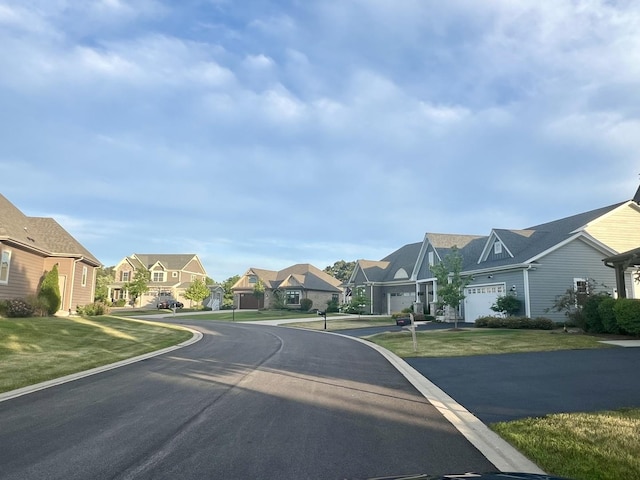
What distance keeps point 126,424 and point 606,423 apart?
6.47m

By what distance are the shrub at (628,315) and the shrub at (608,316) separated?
1.48 feet

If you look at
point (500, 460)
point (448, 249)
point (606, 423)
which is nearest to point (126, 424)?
point (500, 460)

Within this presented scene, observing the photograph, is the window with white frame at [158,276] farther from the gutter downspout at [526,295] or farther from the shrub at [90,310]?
the gutter downspout at [526,295]

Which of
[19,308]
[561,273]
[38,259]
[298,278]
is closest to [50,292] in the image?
[38,259]

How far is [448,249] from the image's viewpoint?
3919 centimetres

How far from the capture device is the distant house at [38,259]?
22734 mm

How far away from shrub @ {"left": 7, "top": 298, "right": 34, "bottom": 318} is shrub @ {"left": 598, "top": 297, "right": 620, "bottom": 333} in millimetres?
26031

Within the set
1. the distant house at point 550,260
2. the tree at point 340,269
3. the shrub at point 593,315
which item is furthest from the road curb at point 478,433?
the tree at point 340,269

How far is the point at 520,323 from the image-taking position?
25406 mm

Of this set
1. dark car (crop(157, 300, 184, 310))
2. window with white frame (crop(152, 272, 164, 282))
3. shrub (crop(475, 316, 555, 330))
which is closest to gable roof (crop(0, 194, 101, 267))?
shrub (crop(475, 316, 555, 330))

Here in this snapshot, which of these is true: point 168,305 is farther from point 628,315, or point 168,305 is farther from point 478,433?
point 478,433

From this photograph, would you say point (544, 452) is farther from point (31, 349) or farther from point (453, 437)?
point (31, 349)

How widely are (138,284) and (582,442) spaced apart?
6304cm

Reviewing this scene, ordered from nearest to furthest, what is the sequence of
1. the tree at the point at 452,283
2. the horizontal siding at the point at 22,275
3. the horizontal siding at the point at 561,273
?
the horizontal siding at the point at 22,275
the horizontal siding at the point at 561,273
the tree at the point at 452,283
